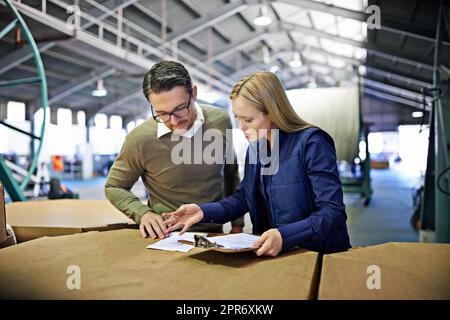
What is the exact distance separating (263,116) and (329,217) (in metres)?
0.42

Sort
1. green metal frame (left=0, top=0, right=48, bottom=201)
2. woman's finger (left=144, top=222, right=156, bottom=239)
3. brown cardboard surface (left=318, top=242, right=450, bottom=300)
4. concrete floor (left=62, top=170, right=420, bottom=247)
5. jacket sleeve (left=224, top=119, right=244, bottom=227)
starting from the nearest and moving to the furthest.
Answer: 1. brown cardboard surface (left=318, top=242, right=450, bottom=300)
2. woman's finger (left=144, top=222, right=156, bottom=239)
3. jacket sleeve (left=224, top=119, right=244, bottom=227)
4. green metal frame (left=0, top=0, right=48, bottom=201)
5. concrete floor (left=62, top=170, right=420, bottom=247)

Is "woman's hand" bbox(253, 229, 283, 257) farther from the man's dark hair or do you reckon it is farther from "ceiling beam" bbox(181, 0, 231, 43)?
"ceiling beam" bbox(181, 0, 231, 43)

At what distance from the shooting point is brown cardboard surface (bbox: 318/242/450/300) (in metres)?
0.77

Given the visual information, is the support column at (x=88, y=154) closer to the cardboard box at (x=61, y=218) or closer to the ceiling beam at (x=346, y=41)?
the ceiling beam at (x=346, y=41)

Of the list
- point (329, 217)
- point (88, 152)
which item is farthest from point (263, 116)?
point (88, 152)

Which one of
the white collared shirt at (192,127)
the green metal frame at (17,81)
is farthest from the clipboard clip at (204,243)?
the green metal frame at (17,81)

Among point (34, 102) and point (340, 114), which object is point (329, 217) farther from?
point (34, 102)

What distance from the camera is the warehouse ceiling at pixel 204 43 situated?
16.1 feet

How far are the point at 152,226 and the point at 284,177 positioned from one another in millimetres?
531

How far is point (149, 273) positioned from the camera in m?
0.92

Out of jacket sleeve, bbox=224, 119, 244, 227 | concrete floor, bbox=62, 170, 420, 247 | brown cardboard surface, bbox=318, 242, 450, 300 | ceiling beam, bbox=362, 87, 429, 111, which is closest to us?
brown cardboard surface, bbox=318, 242, 450, 300

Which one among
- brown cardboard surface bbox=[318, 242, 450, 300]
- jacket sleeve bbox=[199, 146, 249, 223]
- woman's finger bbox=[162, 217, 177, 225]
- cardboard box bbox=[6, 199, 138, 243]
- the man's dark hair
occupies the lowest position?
cardboard box bbox=[6, 199, 138, 243]

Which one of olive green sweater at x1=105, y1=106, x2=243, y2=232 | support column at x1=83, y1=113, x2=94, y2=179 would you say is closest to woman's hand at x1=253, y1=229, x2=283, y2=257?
olive green sweater at x1=105, y1=106, x2=243, y2=232
